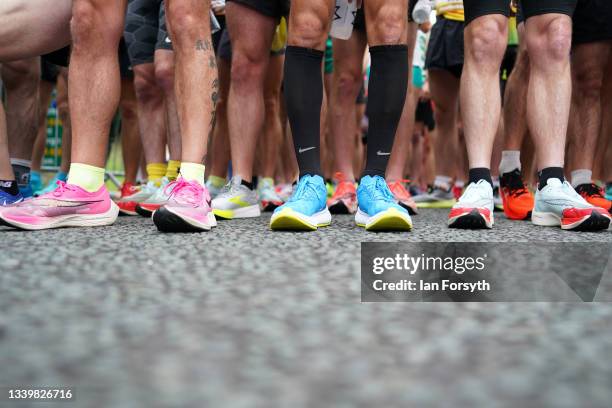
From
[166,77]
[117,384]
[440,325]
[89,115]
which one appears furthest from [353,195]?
[117,384]

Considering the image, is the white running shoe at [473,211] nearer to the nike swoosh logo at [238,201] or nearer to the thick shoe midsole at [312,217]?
the thick shoe midsole at [312,217]

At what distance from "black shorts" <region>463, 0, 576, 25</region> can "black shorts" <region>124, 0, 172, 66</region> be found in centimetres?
150

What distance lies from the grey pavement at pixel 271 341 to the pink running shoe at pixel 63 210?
1.74ft

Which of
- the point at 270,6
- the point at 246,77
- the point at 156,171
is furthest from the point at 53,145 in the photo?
the point at 270,6

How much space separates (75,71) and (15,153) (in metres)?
0.93

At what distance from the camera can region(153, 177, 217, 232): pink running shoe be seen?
1.33 meters

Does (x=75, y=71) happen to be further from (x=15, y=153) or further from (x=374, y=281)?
(x=374, y=281)

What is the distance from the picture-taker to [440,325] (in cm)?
63

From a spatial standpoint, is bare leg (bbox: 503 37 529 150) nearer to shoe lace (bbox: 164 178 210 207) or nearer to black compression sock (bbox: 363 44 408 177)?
black compression sock (bbox: 363 44 408 177)

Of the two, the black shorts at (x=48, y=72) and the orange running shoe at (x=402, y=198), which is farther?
the black shorts at (x=48, y=72)

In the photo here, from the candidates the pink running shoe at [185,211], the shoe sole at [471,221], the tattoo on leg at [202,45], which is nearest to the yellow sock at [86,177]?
the pink running shoe at [185,211]

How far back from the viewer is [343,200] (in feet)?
7.69

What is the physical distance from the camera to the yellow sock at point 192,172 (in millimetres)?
1522

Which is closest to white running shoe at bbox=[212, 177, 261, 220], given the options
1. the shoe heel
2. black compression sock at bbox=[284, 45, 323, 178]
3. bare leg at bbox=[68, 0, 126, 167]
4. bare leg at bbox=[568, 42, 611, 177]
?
black compression sock at bbox=[284, 45, 323, 178]
